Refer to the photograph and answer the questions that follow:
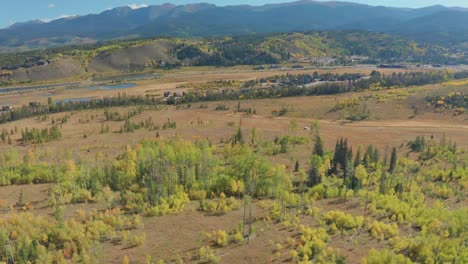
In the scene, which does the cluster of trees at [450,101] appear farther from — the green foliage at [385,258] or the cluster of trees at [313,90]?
the green foliage at [385,258]

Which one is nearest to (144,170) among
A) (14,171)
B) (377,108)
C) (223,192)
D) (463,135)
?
(223,192)

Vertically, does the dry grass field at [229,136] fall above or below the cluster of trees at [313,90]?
below

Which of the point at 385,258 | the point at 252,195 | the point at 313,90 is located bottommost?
the point at 252,195

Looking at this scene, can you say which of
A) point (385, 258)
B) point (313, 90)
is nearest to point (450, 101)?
point (313, 90)

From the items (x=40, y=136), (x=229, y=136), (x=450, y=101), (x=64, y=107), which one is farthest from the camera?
(x=64, y=107)

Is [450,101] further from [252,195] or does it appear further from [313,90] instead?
[252,195]

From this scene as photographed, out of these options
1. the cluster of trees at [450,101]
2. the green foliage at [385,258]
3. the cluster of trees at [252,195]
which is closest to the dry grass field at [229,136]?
the cluster of trees at [252,195]

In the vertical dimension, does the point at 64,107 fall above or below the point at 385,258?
above

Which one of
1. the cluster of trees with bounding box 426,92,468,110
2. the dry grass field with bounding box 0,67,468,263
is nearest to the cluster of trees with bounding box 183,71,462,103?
the dry grass field with bounding box 0,67,468,263

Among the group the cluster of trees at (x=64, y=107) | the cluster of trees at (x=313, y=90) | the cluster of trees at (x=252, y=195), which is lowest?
the cluster of trees at (x=252, y=195)

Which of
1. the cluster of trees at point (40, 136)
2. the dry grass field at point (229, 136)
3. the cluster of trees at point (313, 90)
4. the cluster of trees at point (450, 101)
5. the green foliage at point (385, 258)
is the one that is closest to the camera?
the green foliage at point (385, 258)

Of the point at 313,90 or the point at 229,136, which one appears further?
the point at 313,90

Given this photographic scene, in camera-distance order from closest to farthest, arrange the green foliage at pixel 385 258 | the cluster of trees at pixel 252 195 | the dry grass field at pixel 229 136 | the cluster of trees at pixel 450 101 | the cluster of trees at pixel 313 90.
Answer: the green foliage at pixel 385 258
the cluster of trees at pixel 252 195
the dry grass field at pixel 229 136
the cluster of trees at pixel 450 101
the cluster of trees at pixel 313 90

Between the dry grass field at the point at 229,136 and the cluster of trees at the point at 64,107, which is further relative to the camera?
the cluster of trees at the point at 64,107
